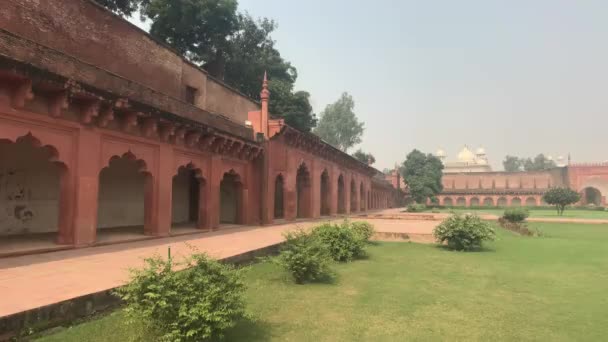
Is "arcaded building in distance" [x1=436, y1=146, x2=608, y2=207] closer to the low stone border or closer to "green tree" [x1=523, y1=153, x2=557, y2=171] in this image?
"green tree" [x1=523, y1=153, x2=557, y2=171]

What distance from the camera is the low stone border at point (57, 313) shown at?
367cm

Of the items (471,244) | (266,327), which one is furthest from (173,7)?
(266,327)

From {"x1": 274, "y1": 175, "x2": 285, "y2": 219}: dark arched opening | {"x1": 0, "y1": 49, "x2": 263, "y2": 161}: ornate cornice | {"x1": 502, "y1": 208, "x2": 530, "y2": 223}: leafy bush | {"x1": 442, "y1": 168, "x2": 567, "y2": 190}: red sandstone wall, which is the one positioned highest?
{"x1": 442, "y1": 168, "x2": 567, "y2": 190}: red sandstone wall

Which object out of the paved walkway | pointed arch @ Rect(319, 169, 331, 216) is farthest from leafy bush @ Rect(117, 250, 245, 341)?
pointed arch @ Rect(319, 169, 331, 216)

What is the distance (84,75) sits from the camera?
344 inches

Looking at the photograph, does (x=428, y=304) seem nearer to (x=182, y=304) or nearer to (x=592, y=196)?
(x=182, y=304)

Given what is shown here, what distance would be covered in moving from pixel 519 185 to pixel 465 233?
2455 inches

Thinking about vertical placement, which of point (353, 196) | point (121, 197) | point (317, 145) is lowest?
point (121, 197)

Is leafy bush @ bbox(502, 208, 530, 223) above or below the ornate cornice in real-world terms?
below

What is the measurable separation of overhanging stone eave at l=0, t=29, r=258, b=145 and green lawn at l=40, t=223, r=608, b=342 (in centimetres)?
478

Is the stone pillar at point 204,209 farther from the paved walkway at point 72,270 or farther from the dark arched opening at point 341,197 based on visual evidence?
the dark arched opening at point 341,197

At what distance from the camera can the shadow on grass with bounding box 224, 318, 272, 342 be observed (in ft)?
13.8

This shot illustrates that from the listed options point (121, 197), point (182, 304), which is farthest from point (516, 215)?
point (182, 304)

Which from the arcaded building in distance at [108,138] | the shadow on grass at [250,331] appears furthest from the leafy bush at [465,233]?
the shadow on grass at [250,331]
